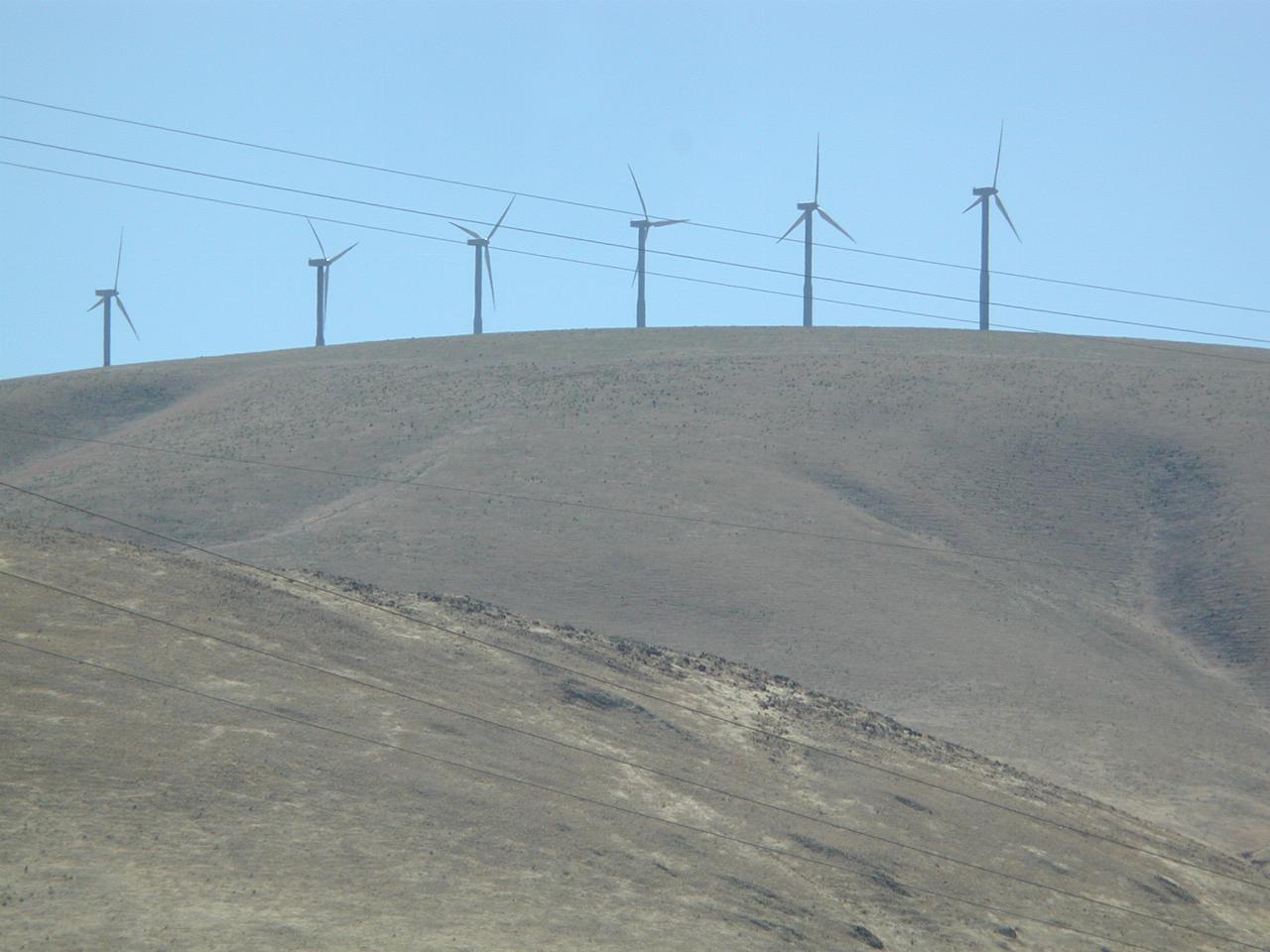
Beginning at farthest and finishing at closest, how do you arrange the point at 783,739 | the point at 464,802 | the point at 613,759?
the point at 783,739, the point at 613,759, the point at 464,802

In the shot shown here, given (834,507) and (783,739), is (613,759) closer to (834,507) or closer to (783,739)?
(783,739)

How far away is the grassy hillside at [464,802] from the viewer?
22406mm

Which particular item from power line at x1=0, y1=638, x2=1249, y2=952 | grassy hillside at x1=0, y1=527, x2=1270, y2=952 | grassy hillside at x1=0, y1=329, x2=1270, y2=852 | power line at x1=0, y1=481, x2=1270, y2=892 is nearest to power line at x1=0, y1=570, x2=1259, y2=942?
grassy hillside at x1=0, y1=527, x2=1270, y2=952

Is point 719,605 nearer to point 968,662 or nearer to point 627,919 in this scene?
point 968,662

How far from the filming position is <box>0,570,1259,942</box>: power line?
30.9 metres

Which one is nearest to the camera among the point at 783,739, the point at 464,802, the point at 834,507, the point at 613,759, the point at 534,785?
the point at 464,802

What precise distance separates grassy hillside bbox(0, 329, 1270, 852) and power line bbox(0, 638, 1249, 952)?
1445 centimetres

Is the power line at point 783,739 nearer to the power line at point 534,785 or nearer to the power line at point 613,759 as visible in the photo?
the power line at point 613,759

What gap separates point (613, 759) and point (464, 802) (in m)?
5.24

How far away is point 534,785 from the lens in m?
28.9

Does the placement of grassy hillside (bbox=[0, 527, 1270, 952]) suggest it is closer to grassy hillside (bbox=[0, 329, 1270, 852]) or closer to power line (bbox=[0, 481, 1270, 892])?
power line (bbox=[0, 481, 1270, 892])

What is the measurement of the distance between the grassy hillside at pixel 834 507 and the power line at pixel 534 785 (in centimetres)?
1445

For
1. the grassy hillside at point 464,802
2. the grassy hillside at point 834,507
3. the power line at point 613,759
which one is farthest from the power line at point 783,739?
the grassy hillside at point 834,507

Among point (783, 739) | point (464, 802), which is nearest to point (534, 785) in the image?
point (464, 802)
